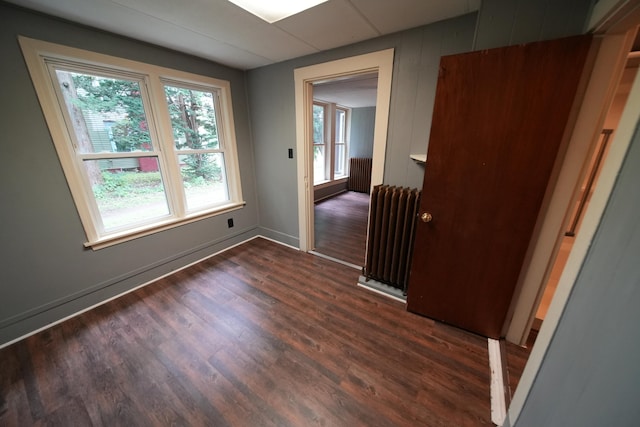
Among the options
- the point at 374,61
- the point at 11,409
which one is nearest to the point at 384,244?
the point at 374,61

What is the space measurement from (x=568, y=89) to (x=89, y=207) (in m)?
3.36

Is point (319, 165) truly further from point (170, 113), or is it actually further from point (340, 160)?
point (170, 113)

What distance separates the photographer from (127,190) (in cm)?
210

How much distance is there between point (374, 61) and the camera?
6.21 ft

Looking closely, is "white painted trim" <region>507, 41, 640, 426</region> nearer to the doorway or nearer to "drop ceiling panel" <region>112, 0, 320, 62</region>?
the doorway

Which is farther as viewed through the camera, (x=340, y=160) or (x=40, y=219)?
(x=340, y=160)

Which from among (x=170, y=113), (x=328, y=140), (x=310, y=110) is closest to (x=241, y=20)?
(x=310, y=110)

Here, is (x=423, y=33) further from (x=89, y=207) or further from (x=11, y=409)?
(x=11, y=409)

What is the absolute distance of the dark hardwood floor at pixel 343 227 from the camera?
2922 millimetres

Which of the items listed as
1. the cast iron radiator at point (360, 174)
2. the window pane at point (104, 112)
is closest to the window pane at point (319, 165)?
the cast iron radiator at point (360, 174)

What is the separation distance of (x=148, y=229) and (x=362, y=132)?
5.42 metres

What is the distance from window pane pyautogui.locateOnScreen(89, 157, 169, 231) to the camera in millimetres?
1923

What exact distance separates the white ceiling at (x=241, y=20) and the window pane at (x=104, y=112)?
1.32ft

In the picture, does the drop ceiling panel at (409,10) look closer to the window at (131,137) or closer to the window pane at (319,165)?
the window at (131,137)
